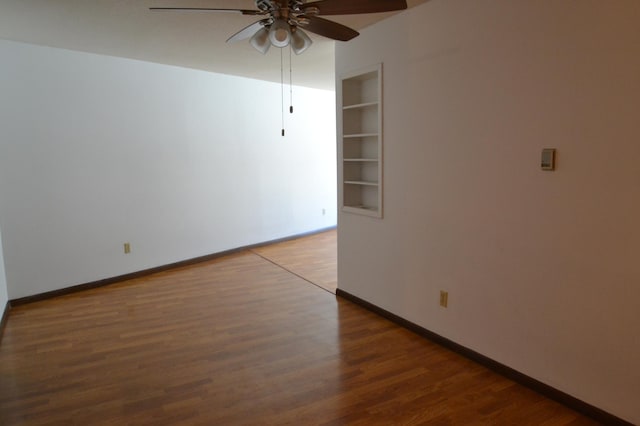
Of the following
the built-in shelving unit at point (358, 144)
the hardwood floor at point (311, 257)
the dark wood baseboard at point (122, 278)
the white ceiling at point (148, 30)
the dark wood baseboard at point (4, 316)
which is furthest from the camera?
the hardwood floor at point (311, 257)

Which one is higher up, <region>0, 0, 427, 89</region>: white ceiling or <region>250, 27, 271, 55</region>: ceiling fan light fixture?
<region>0, 0, 427, 89</region>: white ceiling

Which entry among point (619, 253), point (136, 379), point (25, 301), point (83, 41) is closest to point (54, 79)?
point (83, 41)

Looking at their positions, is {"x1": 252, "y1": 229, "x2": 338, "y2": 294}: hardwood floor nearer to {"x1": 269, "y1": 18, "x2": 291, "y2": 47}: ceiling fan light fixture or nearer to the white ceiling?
the white ceiling

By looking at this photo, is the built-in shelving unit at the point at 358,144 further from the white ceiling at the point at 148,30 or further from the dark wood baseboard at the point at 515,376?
the dark wood baseboard at the point at 515,376

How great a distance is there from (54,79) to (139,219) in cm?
165

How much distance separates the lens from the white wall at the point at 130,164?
3.82m

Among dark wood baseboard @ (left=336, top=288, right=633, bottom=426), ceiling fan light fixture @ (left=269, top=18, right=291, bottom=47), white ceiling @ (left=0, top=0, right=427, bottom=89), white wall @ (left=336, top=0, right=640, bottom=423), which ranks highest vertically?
white ceiling @ (left=0, top=0, right=427, bottom=89)

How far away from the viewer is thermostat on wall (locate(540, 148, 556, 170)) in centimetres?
221

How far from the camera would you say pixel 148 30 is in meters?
3.43

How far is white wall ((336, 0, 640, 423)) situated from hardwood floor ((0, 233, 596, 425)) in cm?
33

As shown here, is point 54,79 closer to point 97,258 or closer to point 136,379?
point 97,258

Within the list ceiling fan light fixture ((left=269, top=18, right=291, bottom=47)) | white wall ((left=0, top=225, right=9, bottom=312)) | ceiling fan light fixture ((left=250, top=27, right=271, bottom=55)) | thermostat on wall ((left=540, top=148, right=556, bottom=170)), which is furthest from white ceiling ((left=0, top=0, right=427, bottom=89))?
white wall ((left=0, top=225, right=9, bottom=312))

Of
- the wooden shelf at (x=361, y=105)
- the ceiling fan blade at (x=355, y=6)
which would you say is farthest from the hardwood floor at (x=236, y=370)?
the ceiling fan blade at (x=355, y=6)

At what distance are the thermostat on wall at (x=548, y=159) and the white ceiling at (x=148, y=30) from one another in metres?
1.40
